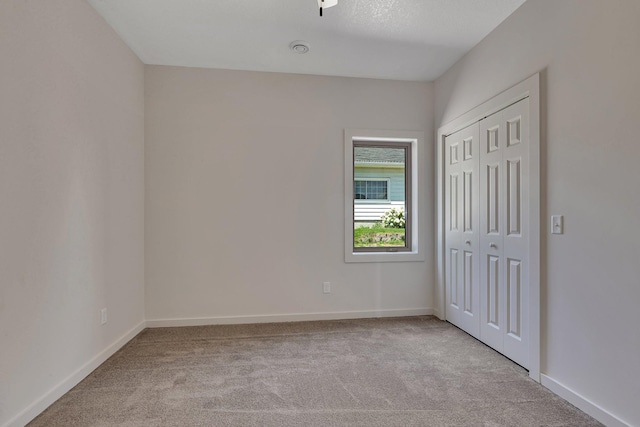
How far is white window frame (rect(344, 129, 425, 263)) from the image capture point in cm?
379

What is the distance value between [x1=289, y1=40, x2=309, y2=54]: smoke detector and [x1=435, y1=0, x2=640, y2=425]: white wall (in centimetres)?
176

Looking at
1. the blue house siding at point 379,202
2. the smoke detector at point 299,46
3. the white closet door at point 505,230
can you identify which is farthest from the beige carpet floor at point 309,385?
the smoke detector at point 299,46

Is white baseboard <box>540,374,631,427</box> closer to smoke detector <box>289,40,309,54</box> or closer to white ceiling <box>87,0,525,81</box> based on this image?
white ceiling <box>87,0,525,81</box>

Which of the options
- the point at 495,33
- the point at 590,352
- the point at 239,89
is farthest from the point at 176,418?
the point at 495,33

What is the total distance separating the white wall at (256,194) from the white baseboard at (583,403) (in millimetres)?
1735

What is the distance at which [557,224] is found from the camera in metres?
2.19

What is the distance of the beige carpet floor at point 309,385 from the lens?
1928 mm

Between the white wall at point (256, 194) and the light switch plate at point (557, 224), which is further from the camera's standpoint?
the white wall at point (256, 194)

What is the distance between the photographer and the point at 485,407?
2023mm

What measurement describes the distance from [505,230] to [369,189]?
1.62m

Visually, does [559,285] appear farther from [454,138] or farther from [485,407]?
[454,138]

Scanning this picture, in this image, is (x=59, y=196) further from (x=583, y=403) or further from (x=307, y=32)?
(x=583, y=403)

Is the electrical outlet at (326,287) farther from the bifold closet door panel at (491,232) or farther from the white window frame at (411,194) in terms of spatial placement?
the bifold closet door panel at (491,232)

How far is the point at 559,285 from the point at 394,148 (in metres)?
2.34
